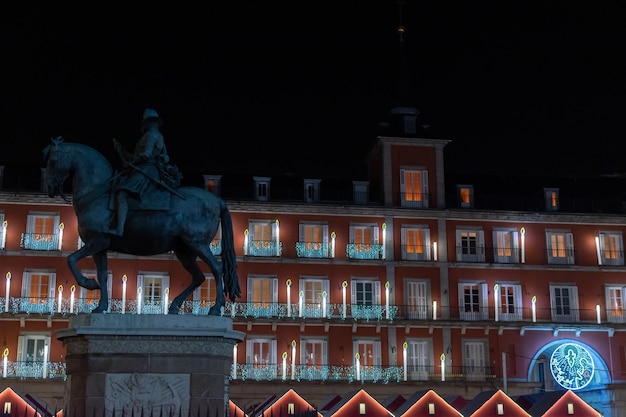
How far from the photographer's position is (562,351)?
44.5 meters

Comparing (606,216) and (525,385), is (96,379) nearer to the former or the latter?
(525,385)

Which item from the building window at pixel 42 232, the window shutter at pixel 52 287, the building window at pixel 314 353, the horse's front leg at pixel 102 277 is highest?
the building window at pixel 42 232

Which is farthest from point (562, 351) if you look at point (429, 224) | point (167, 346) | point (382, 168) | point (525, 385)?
point (167, 346)

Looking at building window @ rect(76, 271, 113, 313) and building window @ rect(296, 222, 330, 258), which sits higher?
building window @ rect(296, 222, 330, 258)

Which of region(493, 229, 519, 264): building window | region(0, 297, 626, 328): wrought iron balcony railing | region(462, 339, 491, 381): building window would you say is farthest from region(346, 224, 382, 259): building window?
region(462, 339, 491, 381): building window

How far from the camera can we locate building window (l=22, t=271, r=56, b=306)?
41094mm

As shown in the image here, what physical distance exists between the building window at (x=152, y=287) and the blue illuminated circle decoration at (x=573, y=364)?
20066mm

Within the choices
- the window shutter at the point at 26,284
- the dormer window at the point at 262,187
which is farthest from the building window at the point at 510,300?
the window shutter at the point at 26,284

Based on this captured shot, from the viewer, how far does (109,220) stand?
12266 mm

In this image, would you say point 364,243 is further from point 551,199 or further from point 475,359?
point 551,199

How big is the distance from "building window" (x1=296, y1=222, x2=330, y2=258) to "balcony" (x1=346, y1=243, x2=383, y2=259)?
1176 mm

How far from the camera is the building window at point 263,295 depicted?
4253cm

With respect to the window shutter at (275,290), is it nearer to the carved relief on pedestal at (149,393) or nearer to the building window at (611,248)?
the building window at (611,248)

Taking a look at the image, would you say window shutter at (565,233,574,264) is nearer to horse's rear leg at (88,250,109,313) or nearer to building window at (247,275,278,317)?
building window at (247,275,278,317)
